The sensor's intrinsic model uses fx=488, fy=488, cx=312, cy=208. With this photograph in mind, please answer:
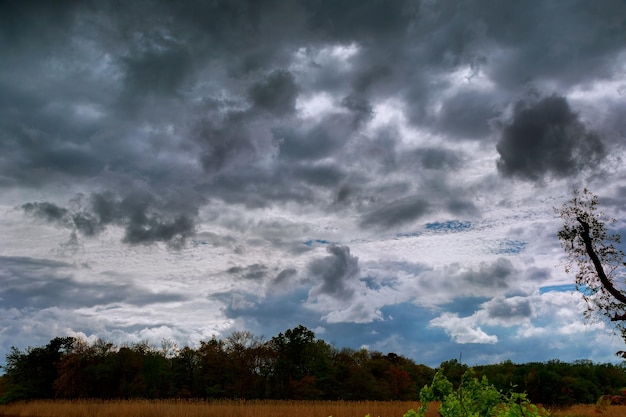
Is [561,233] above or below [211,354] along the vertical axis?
Answer: above

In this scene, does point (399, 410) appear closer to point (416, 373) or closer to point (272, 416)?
point (272, 416)

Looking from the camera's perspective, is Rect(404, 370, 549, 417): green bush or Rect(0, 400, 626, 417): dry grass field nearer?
Rect(404, 370, 549, 417): green bush

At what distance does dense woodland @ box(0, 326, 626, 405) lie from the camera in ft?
156

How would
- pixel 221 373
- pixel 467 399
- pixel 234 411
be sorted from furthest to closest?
pixel 221 373 → pixel 234 411 → pixel 467 399

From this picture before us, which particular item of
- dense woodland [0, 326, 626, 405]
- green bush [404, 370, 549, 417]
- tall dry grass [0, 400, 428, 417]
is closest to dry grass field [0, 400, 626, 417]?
tall dry grass [0, 400, 428, 417]

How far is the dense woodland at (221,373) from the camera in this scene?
4747 centimetres

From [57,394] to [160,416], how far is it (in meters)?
26.7

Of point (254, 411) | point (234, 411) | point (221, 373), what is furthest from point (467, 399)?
point (221, 373)

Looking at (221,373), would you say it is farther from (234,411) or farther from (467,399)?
(467,399)

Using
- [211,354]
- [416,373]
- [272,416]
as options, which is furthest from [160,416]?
[416,373]

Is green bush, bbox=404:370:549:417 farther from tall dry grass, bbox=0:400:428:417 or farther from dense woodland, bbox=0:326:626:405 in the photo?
dense woodland, bbox=0:326:626:405

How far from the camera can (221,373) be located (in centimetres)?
4997

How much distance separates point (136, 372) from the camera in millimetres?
49750

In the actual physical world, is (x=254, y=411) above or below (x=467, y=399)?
below
